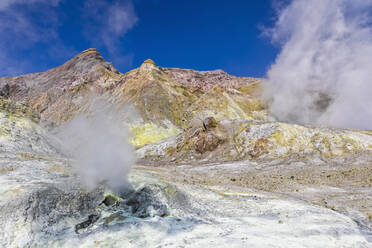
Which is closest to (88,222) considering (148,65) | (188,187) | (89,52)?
(188,187)

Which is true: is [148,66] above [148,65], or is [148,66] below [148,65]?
below

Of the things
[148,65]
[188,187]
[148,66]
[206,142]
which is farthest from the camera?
[148,65]

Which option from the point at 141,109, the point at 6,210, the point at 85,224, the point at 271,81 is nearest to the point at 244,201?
the point at 85,224

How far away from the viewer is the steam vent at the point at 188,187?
10.1m

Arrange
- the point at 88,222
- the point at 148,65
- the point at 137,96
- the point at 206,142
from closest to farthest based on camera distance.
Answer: the point at 88,222
the point at 206,142
the point at 137,96
the point at 148,65

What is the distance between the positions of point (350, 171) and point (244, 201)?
21790 millimetres

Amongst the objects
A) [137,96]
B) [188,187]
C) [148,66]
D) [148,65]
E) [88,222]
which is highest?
[148,65]

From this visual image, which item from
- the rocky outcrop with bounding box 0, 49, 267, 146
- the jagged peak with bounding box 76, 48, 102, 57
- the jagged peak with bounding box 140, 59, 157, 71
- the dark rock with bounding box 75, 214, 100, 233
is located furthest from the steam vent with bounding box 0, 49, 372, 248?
the jagged peak with bounding box 76, 48, 102, 57

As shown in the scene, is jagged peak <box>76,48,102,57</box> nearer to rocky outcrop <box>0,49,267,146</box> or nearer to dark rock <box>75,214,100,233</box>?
rocky outcrop <box>0,49,267,146</box>

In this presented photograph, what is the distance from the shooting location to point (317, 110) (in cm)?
9562

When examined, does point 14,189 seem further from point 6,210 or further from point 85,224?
point 85,224

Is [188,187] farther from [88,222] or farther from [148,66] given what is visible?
[148,66]

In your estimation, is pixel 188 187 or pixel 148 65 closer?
pixel 188 187

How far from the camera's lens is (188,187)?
763 inches
